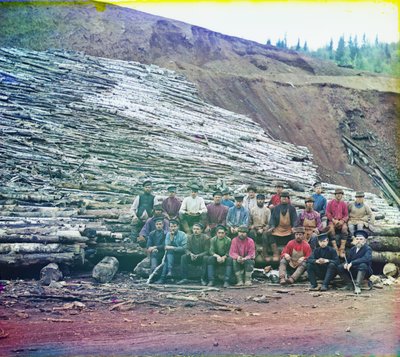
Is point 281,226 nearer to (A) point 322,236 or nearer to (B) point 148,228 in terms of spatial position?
(A) point 322,236

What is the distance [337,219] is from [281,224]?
959 millimetres

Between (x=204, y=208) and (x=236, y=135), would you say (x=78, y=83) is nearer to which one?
(x=236, y=135)

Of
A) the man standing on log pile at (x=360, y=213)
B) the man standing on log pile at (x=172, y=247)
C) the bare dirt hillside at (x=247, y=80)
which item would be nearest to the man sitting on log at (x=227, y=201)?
the man standing on log pile at (x=172, y=247)

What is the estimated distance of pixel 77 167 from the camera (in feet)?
34.6

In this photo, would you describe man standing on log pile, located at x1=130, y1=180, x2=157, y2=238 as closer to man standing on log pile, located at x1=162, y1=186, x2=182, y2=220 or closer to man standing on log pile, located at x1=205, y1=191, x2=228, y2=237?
man standing on log pile, located at x1=162, y1=186, x2=182, y2=220

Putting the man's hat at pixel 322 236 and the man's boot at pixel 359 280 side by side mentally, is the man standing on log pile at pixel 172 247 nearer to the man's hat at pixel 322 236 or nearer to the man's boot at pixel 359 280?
the man's hat at pixel 322 236

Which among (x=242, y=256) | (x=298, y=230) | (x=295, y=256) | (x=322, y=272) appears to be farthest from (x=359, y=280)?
(x=242, y=256)

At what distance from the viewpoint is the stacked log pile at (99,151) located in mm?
8688

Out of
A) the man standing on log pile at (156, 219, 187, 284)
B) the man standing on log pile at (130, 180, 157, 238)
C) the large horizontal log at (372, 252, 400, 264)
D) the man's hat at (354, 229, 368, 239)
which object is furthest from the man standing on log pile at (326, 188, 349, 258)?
the man standing on log pile at (130, 180, 157, 238)

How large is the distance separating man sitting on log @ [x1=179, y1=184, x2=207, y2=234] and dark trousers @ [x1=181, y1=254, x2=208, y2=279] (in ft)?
2.01

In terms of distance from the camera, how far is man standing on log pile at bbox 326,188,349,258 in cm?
882

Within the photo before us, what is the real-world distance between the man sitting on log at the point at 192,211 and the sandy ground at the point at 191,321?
4.13 ft

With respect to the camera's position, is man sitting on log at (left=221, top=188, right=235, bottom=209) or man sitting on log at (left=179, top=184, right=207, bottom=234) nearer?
man sitting on log at (left=179, top=184, right=207, bottom=234)

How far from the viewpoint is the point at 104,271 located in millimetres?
8156
